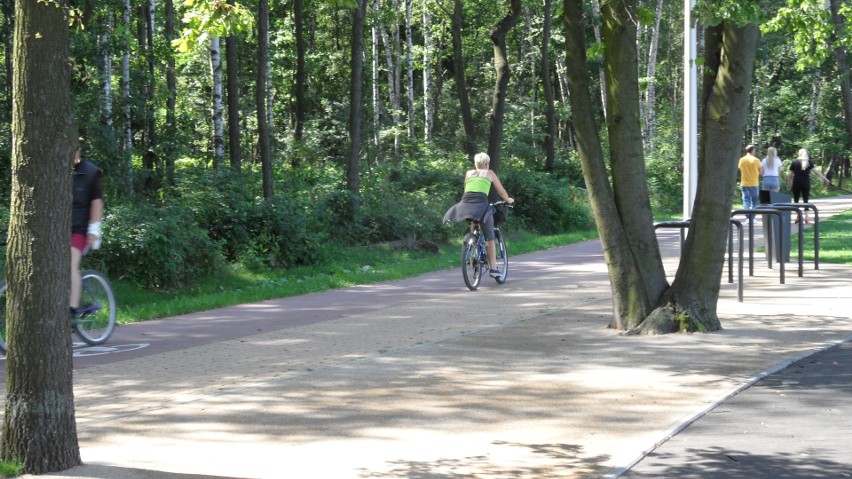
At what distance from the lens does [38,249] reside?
590cm

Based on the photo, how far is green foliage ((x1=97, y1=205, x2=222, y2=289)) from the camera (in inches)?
607

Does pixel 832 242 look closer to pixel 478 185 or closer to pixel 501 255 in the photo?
pixel 501 255

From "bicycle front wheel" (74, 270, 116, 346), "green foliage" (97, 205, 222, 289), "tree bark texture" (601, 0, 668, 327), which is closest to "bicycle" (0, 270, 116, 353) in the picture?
"bicycle front wheel" (74, 270, 116, 346)

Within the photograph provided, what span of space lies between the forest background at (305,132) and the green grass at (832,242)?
351cm

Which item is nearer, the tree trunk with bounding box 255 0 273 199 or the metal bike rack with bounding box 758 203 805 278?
the metal bike rack with bounding box 758 203 805 278

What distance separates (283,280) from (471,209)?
3823 millimetres

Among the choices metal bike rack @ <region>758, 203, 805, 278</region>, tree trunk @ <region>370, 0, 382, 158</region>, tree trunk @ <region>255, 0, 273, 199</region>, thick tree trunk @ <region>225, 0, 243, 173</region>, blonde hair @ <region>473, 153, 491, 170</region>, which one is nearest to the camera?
metal bike rack @ <region>758, 203, 805, 278</region>

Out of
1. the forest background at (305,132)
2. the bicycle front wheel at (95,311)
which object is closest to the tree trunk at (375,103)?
the forest background at (305,132)

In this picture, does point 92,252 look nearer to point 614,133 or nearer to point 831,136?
point 614,133

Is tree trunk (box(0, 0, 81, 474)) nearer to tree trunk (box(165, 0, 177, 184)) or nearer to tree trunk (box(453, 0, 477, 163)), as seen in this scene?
tree trunk (box(165, 0, 177, 184))

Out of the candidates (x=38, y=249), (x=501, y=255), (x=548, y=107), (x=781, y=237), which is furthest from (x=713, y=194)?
(x=548, y=107)

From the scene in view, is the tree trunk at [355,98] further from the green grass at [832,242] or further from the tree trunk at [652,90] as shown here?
the tree trunk at [652,90]

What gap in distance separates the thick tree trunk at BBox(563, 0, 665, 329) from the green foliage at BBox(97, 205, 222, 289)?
7.25 metres

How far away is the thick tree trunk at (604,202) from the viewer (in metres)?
10.7
